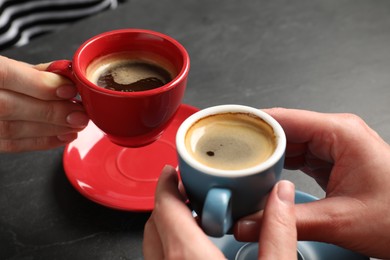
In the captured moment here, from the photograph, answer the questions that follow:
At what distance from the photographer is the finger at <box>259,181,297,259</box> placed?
2.16ft

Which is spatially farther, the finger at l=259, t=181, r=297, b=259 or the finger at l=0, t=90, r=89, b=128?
the finger at l=0, t=90, r=89, b=128

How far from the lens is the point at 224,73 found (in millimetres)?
1305

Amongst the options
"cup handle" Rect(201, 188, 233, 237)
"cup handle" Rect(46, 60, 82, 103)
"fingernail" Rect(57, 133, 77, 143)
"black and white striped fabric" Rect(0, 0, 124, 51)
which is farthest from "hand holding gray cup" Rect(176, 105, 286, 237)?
"black and white striped fabric" Rect(0, 0, 124, 51)

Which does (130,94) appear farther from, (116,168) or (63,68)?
(116,168)

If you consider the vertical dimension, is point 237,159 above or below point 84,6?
above

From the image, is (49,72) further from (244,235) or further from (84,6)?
(84,6)

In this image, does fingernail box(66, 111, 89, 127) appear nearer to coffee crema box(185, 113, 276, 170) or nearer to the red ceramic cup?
the red ceramic cup

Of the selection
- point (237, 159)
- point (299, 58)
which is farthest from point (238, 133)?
point (299, 58)

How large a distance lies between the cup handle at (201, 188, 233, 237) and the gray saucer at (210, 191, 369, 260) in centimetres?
19

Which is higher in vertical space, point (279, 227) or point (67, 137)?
point (279, 227)

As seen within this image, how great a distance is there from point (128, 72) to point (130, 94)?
18 cm

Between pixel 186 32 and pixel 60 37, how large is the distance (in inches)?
13.0

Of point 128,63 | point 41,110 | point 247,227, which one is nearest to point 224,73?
point 128,63

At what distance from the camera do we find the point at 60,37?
138 cm
